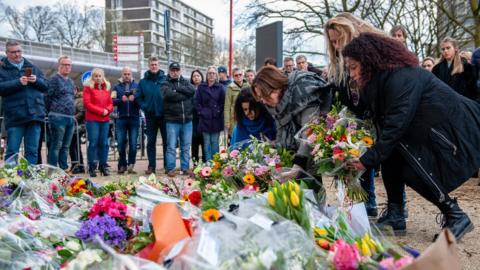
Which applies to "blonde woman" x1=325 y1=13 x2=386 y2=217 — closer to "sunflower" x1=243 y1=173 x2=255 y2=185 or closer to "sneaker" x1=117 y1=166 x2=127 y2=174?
"sunflower" x1=243 y1=173 x2=255 y2=185

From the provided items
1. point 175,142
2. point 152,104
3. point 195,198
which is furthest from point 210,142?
point 195,198

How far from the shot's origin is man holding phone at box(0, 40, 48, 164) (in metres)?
6.50

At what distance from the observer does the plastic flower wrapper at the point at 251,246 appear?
1771mm

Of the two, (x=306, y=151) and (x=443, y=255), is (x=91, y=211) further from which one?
(x=443, y=255)

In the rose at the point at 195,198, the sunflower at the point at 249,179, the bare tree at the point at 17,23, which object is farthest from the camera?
the bare tree at the point at 17,23

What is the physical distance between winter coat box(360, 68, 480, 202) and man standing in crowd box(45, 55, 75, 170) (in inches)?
213

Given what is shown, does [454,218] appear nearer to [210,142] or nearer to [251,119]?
[251,119]

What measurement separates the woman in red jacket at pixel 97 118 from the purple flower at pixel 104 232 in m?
5.59

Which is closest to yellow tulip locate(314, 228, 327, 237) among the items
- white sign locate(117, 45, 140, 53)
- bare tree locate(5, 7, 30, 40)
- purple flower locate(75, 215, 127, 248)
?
purple flower locate(75, 215, 127, 248)

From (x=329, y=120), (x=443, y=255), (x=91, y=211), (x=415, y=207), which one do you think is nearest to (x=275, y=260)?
(x=443, y=255)

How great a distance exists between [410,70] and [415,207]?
2.30 m

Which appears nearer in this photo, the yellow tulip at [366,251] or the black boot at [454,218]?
the yellow tulip at [366,251]

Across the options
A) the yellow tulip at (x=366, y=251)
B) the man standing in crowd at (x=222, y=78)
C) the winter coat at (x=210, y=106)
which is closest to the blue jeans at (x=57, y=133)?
the winter coat at (x=210, y=106)

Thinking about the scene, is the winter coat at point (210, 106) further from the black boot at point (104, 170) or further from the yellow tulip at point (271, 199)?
the yellow tulip at point (271, 199)
